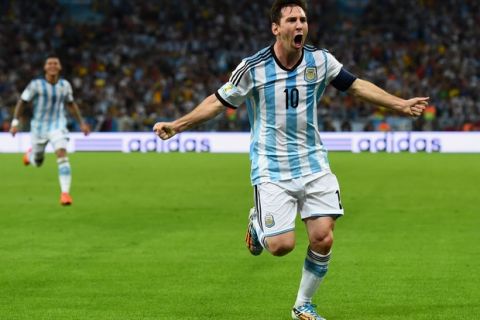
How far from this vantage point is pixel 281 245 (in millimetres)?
7211

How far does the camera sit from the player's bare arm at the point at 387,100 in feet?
24.0

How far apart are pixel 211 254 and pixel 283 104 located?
400 centimetres

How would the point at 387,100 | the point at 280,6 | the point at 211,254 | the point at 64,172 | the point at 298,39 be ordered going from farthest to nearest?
the point at 64,172 → the point at 211,254 → the point at 387,100 → the point at 280,6 → the point at 298,39

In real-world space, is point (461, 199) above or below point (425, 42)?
below

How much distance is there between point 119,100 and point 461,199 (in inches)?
953

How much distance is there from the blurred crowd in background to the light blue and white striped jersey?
28498mm

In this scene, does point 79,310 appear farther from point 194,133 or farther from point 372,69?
point 372,69

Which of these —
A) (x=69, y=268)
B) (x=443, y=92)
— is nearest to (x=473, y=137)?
(x=443, y=92)

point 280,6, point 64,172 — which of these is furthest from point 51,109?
point 280,6

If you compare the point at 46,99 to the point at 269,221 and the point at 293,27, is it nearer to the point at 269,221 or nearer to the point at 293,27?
the point at 269,221

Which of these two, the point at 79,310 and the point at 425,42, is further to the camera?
the point at 425,42

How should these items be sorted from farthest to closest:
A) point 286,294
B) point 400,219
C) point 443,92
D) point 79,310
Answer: point 443,92 → point 400,219 → point 286,294 → point 79,310

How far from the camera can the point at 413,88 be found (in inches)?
1529

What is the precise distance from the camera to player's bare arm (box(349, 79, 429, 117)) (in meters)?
7.30
